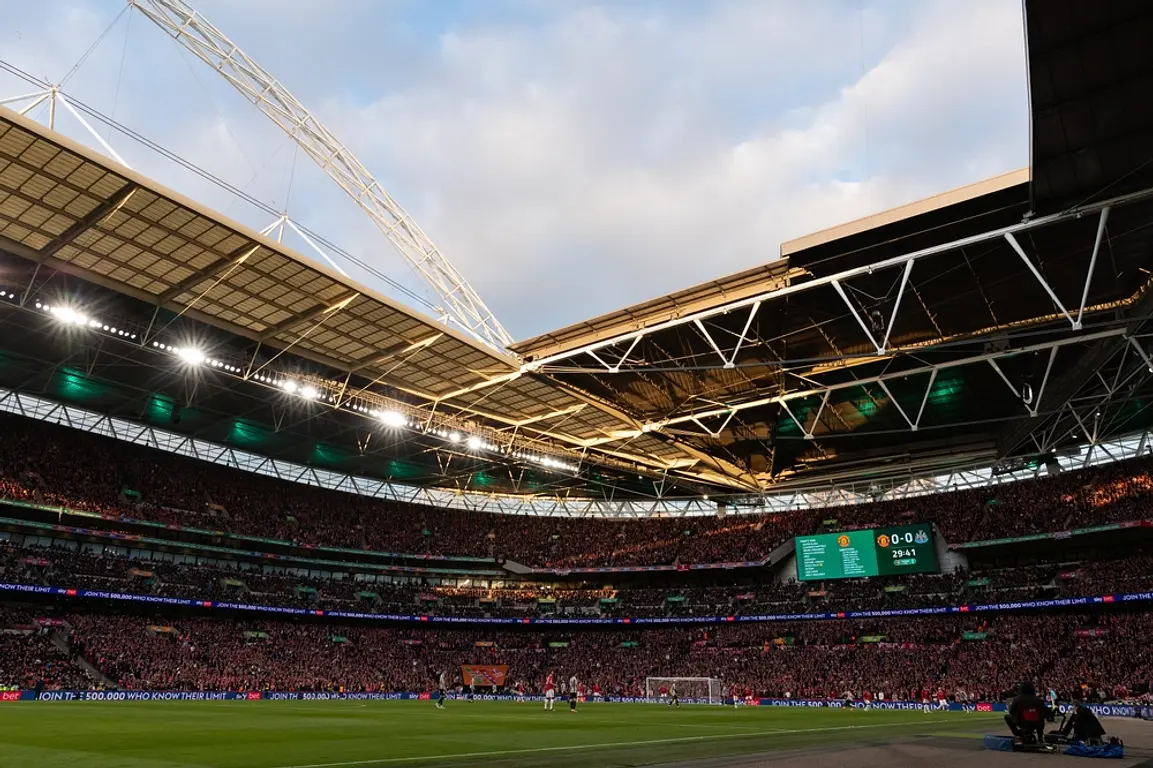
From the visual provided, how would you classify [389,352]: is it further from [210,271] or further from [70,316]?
[70,316]

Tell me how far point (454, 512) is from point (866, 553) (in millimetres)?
42132

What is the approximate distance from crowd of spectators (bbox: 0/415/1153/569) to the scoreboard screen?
4204 mm

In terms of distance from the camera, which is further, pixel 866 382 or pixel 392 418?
pixel 392 418

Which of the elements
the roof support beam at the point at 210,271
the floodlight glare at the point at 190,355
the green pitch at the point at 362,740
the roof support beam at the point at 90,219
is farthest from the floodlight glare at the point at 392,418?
the green pitch at the point at 362,740

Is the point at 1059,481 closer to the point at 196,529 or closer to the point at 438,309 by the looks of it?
the point at 438,309

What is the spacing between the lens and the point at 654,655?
220 ft

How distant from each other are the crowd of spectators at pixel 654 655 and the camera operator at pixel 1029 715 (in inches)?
1435

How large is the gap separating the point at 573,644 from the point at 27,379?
164 feet

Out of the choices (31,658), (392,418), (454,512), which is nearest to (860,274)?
(392,418)

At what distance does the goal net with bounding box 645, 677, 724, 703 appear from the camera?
55.3 meters

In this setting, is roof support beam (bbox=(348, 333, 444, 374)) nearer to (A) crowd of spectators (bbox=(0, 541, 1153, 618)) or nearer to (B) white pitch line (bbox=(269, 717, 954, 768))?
(B) white pitch line (bbox=(269, 717, 954, 768))

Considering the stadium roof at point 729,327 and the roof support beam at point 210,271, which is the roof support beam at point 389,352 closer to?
the stadium roof at point 729,327

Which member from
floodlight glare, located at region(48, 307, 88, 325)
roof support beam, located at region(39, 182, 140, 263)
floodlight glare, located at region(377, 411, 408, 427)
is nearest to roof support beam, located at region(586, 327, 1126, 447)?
floodlight glare, located at region(377, 411, 408, 427)

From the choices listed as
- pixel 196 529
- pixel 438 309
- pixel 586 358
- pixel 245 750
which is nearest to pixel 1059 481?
pixel 586 358
